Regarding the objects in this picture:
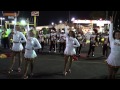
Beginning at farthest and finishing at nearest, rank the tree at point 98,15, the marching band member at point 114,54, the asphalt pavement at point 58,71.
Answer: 1. the tree at point 98,15
2. the asphalt pavement at point 58,71
3. the marching band member at point 114,54

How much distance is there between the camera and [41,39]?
20.5m

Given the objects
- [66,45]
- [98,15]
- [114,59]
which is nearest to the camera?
[114,59]

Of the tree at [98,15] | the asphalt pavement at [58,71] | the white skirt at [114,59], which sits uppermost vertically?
the tree at [98,15]

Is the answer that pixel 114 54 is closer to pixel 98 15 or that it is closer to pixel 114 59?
pixel 114 59

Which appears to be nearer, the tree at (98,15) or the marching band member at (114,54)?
the marching band member at (114,54)

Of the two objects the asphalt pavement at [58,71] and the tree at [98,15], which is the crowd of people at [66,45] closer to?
the asphalt pavement at [58,71]

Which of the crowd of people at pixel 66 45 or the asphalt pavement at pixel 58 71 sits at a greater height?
the crowd of people at pixel 66 45

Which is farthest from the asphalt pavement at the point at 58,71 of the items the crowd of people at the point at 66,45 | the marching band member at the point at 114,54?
the marching band member at the point at 114,54

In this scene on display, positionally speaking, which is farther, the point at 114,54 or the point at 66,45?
the point at 66,45

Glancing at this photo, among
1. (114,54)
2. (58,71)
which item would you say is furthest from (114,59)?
(58,71)
